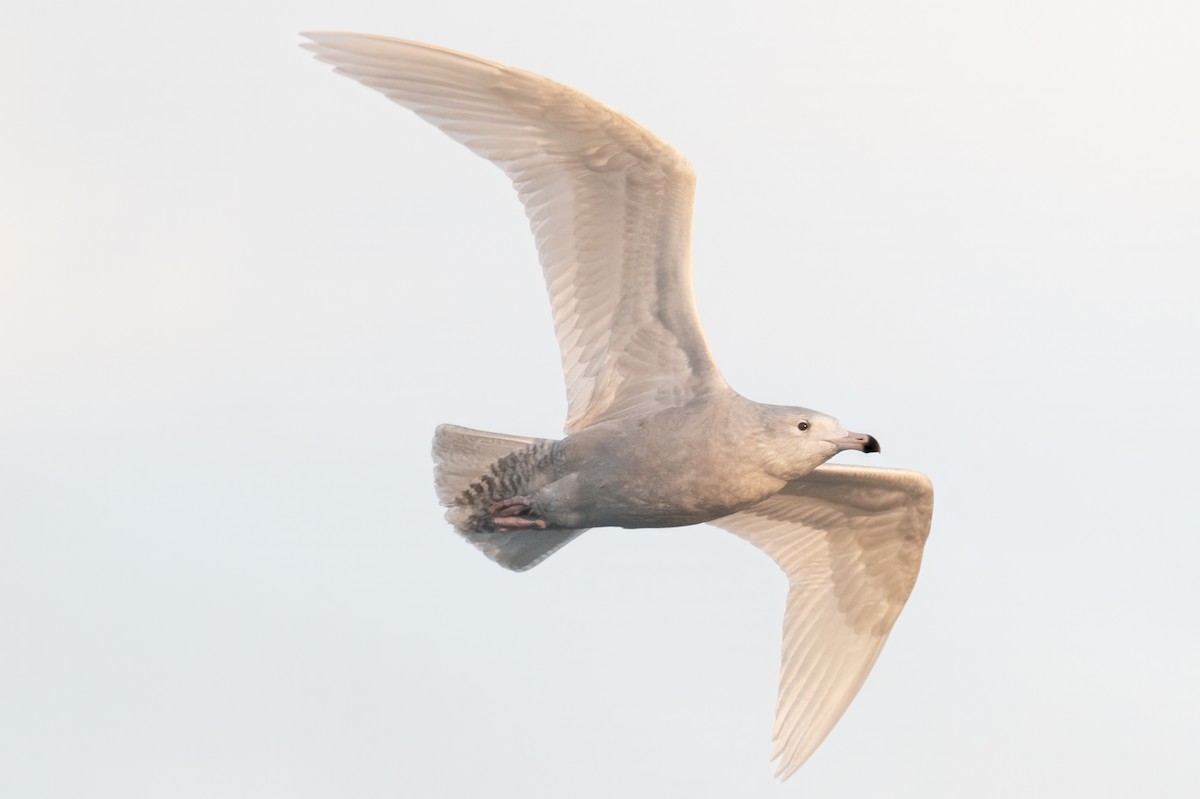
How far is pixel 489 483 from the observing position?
14859 mm

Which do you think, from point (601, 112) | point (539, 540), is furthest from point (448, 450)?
point (601, 112)

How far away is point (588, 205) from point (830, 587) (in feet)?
14.2

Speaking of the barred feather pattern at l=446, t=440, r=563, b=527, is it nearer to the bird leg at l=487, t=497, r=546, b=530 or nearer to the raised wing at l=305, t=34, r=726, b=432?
the bird leg at l=487, t=497, r=546, b=530

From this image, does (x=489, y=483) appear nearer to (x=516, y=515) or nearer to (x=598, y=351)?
(x=516, y=515)

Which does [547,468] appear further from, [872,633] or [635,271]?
[872,633]

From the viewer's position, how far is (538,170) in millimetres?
14180

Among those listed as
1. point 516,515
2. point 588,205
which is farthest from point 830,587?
point 588,205

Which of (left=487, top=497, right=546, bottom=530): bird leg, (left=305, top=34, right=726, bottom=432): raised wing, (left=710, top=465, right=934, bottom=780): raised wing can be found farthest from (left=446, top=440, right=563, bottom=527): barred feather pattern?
(left=710, top=465, right=934, bottom=780): raised wing

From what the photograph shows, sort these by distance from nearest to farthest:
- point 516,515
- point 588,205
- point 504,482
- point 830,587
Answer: point 588,205, point 516,515, point 504,482, point 830,587

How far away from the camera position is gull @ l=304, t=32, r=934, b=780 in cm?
1372

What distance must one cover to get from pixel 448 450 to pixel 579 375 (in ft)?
4.20

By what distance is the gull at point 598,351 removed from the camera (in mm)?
13719

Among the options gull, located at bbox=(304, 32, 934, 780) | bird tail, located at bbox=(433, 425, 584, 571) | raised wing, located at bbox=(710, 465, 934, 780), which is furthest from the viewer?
raised wing, located at bbox=(710, 465, 934, 780)

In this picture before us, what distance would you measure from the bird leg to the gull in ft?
0.04
